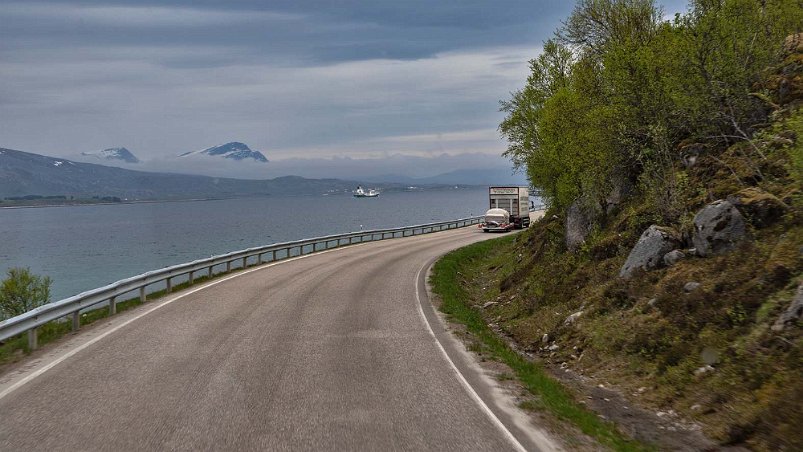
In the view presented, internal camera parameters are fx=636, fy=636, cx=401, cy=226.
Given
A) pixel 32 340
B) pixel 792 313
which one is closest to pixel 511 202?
pixel 32 340

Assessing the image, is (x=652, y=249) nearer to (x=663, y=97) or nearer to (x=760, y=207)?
(x=760, y=207)

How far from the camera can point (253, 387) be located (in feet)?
30.9

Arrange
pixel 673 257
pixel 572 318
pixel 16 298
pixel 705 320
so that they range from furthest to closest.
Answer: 1. pixel 16 298
2. pixel 572 318
3. pixel 673 257
4. pixel 705 320

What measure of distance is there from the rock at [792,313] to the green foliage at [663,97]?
588 cm

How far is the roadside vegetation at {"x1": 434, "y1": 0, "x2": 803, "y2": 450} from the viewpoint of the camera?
9117 millimetres

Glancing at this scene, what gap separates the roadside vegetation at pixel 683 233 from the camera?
912cm

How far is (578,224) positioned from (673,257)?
30.3 ft

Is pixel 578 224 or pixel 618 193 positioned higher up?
pixel 618 193

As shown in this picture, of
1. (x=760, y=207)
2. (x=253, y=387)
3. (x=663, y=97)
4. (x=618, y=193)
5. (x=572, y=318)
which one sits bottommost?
(x=572, y=318)

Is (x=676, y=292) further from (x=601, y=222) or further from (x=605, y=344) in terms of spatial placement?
(x=601, y=222)

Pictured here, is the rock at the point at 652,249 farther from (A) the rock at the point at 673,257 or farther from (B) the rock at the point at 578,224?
(B) the rock at the point at 578,224

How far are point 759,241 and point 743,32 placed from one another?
7510mm

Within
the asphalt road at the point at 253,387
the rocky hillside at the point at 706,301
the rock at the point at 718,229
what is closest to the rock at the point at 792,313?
the rocky hillside at the point at 706,301

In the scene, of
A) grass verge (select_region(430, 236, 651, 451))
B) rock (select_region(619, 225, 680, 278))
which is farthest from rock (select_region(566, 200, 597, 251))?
rock (select_region(619, 225, 680, 278))
